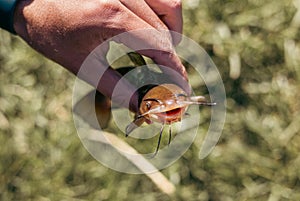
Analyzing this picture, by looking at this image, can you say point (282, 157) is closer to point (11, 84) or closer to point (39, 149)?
point (39, 149)

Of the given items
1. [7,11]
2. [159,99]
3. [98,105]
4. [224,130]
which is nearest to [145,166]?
[224,130]

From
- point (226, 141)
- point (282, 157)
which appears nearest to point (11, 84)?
point (226, 141)

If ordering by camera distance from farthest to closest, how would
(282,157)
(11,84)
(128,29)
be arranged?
→ (11,84) → (282,157) → (128,29)

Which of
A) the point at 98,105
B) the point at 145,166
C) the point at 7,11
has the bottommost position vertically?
the point at 145,166

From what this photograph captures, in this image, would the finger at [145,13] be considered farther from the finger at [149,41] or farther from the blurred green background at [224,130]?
the blurred green background at [224,130]

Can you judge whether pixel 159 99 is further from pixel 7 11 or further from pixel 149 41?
pixel 7 11

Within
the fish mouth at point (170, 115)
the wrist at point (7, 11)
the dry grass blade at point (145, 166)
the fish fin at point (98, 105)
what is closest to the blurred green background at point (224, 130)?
the dry grass blade at point (145, 166)

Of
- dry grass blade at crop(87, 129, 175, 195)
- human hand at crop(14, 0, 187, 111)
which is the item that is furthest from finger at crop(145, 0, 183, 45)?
dry grass blade at crop(87, 129, 175, 195)
